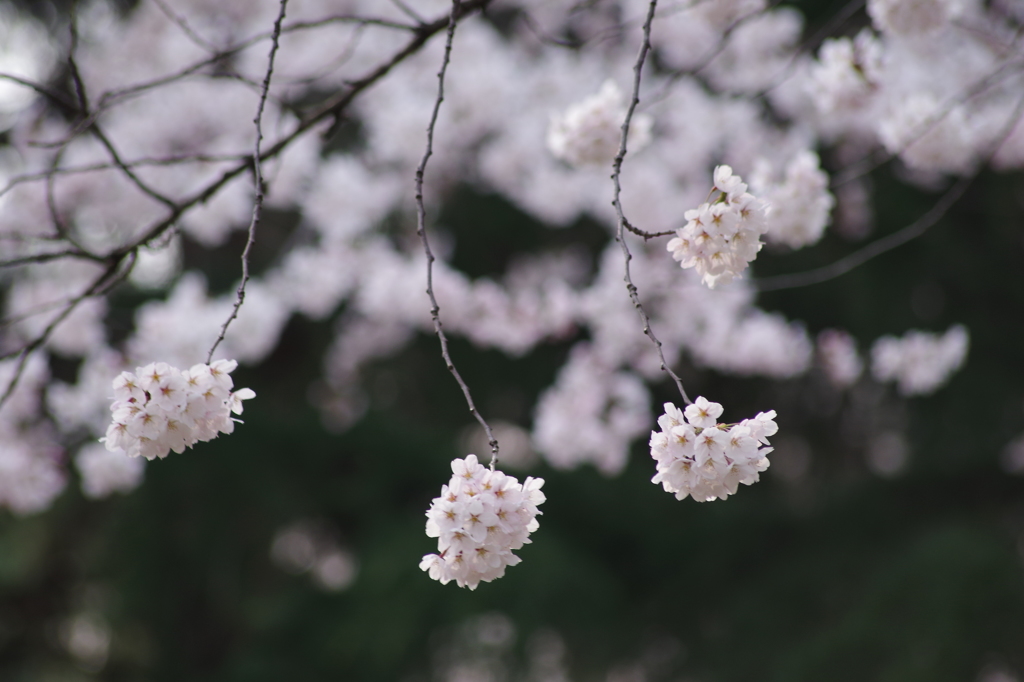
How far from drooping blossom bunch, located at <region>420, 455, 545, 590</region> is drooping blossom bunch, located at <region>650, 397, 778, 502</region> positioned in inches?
6.7

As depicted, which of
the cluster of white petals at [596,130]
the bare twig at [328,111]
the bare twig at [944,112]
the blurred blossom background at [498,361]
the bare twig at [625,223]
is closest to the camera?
the bare twig at [625,223]

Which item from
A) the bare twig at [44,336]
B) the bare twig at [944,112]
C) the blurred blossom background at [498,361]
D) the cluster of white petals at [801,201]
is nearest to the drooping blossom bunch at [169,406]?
the bare twig at [44,336]

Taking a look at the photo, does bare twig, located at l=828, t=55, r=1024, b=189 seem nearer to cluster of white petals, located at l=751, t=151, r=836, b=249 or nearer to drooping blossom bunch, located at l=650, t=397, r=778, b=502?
cluster of white petals, located at l=751, t=151, r=836, b=249

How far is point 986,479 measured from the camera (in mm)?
4738

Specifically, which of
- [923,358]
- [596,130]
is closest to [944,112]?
[596,130]

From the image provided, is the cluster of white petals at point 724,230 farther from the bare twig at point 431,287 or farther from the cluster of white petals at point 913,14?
the cluster of white petals at point 913,14

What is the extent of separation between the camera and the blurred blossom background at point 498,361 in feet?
10.8

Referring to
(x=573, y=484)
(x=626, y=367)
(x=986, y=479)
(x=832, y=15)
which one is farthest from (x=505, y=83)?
(x=986, y=479)

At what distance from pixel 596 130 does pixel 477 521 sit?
125cm

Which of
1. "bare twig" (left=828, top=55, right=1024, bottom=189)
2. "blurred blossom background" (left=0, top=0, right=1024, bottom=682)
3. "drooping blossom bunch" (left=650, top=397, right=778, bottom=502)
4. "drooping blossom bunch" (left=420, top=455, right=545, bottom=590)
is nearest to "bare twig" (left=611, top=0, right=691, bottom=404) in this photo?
"drooping blossom bunch" (left=650, top=397, right=778, bottom=502)

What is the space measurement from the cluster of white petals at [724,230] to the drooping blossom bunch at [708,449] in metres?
0.25

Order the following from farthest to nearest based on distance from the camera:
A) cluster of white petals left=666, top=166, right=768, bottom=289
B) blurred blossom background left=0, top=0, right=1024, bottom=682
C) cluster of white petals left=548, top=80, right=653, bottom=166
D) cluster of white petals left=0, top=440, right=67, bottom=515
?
blurred blossom background left=0, top=0, right=1024, bottom=682, cluster of white petals left=0, top=440, right=67, bottom=515, cluster of white petals left=548, top=80, right=653, bottom=166, cluster of white petals left=666, top=166, right=768, bottom=289

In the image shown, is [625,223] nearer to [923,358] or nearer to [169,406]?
[169,406]

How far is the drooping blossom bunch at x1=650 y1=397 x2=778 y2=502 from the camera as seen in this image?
931mm
